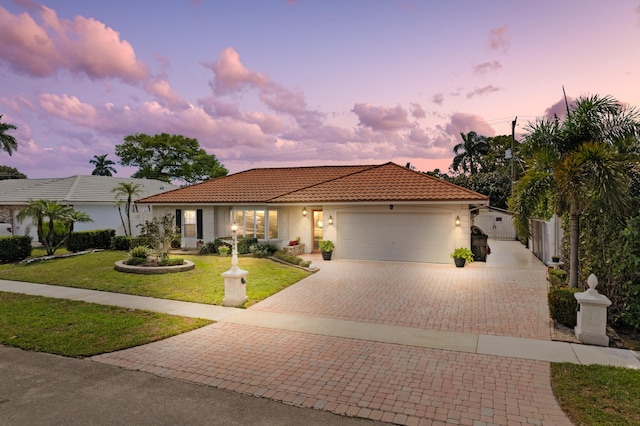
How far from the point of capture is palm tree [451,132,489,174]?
44.6m

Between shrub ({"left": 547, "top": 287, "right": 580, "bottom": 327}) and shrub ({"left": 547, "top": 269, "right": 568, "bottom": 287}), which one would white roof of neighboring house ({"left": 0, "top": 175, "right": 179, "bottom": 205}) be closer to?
shrub ({"left": 547, "top": 269, "right": 568, "bottom": 287})

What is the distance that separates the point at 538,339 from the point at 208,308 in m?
7.89

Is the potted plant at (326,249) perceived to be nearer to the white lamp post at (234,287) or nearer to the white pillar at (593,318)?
the white lamp post at (234,287)

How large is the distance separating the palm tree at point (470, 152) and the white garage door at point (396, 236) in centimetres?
3201

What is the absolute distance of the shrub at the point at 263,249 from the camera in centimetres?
1834

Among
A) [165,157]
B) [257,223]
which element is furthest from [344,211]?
[165,157]

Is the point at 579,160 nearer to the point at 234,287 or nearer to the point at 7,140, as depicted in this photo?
the point at 234,287

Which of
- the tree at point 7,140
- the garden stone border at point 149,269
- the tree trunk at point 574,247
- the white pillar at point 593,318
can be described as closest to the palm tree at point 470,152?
the tree trunk at point 574,247

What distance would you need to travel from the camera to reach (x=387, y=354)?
683 cm

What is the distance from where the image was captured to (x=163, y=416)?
4715mm

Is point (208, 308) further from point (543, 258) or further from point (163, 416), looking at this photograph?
point (543, 258)

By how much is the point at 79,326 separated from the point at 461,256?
45.3 feet

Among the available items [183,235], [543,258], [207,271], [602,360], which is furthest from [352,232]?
[602,360]

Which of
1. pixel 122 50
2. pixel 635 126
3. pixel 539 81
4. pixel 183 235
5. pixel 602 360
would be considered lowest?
pixel 602 360
